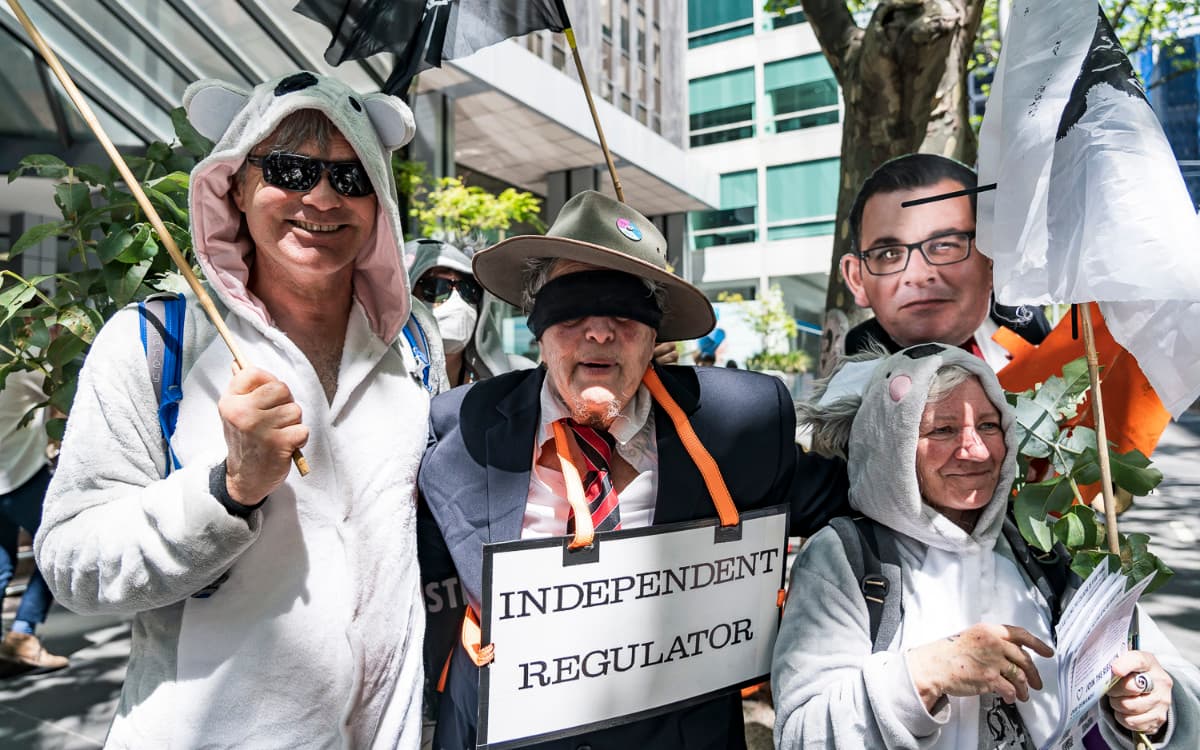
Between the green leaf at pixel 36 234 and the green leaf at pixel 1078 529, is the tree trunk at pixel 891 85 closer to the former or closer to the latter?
the green leaf at pixel 1078 529

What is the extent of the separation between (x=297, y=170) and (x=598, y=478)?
945mm

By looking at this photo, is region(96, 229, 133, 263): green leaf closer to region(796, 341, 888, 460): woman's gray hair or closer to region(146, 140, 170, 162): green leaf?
region(146, 140, 170, 162): green leaf

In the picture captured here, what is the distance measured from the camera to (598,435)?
1.98 meters

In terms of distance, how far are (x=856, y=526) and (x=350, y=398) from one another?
1.17m

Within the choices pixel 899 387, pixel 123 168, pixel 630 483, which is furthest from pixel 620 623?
pixel 123 168

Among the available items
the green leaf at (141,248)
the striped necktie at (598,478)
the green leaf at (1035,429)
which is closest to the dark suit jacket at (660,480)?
the striped necktie at (598,478)

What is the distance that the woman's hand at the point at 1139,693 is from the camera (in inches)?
62.5

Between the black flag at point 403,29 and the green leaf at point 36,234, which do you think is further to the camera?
the green leaf at point 36,234

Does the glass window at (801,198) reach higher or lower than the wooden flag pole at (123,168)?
higher

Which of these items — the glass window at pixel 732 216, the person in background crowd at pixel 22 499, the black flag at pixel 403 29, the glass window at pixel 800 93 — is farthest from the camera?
the glass window at pixel 732 216

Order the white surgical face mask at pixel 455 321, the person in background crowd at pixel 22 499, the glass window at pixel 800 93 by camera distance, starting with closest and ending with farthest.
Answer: the white surgical face mask at pixel 455 321 < the person in background crowd at pixel 22 499 < the glass window at pixel 800 93

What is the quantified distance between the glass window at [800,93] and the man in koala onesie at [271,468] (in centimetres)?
3551

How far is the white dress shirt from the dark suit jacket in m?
0.03

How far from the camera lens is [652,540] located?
73.5 inches
